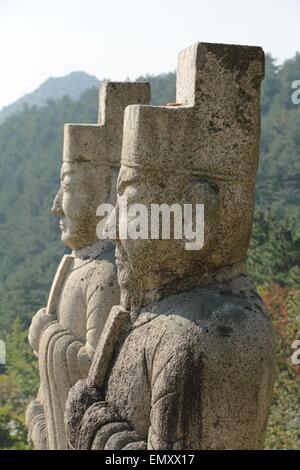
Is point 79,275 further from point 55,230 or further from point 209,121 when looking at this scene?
point 55,230

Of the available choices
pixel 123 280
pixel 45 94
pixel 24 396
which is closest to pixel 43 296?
pixel 24 396

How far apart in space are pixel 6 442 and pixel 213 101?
1376cm

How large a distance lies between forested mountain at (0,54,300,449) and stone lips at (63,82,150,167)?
9.06 metres

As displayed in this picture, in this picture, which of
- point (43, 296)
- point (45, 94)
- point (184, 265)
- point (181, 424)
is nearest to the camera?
point (181, 424)

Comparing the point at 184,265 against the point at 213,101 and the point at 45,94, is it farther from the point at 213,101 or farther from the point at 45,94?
the point at 45,94

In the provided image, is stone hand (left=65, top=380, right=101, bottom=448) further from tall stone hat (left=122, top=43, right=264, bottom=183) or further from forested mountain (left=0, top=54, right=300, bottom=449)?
forested mountain (left=0, top=54, right=300, bottom=449)

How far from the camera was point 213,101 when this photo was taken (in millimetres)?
4402

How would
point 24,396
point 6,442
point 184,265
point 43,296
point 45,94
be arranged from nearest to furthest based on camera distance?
1. point 184,265
2. point 6,442
3. point 24,396
4. point 43,296
5. point 45,94

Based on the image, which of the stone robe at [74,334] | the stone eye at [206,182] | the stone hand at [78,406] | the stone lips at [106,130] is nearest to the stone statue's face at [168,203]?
the stone eye at [206,182]

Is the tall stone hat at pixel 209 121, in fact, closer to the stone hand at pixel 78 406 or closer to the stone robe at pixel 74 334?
the stone hand at pixel 78 406

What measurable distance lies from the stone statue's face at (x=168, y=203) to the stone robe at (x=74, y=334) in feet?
6.13

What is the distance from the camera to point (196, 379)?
13.7 feet

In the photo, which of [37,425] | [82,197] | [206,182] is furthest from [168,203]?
[37,425]
